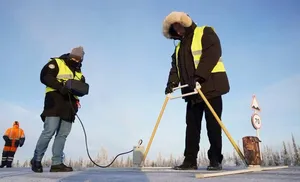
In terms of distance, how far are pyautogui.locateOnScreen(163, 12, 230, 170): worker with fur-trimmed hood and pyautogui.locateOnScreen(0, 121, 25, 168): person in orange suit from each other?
25.0 feet

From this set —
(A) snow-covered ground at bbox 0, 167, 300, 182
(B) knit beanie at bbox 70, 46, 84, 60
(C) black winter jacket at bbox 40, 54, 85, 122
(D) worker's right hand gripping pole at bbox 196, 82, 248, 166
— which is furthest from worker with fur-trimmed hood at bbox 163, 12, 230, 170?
(C) black winter jacket at bbox 40, 54, 85, 122

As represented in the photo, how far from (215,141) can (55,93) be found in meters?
2.49

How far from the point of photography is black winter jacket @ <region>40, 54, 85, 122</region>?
418 cm

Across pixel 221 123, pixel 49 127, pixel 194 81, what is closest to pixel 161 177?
pixel 221 123

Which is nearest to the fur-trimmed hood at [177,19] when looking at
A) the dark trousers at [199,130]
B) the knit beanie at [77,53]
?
the dark trousers at [199,130]

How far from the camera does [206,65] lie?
12.7 ft

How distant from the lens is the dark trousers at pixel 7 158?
31.1 ft

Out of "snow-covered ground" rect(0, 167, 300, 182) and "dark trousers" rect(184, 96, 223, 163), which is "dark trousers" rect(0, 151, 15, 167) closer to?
"snow-covered ground" rect(0, 167, 300, 182)

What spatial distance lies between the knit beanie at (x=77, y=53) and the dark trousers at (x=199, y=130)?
1.94 metres

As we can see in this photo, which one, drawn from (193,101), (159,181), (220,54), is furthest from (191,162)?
(159,181)

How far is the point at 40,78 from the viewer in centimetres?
429

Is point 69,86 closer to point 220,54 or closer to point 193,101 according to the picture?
point 193,101

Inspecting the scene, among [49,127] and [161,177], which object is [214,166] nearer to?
[161,177]

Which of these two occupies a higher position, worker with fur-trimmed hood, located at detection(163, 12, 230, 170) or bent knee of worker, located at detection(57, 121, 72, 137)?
worker with fur-trimmed hood, located at detection(163, 12, 230, 170)
